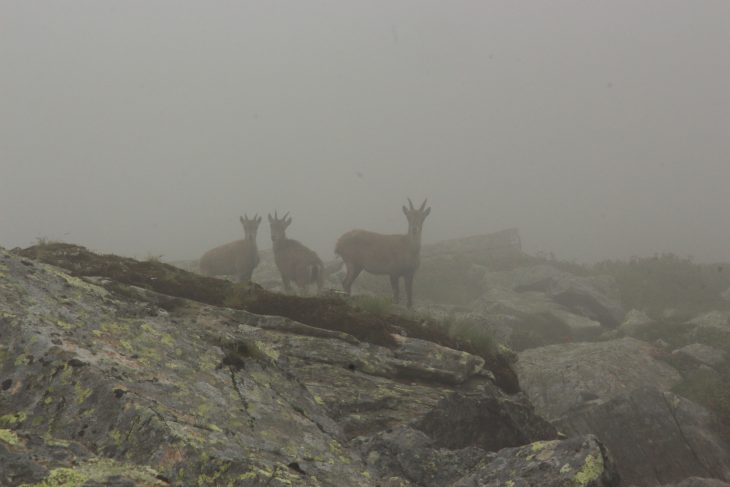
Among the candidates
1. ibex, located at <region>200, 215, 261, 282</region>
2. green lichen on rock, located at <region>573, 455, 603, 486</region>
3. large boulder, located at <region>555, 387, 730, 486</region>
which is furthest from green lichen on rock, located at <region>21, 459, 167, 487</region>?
ibex, located at <region>200, 215, 261, 282</region>

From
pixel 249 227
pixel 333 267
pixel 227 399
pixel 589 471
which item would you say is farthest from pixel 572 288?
pixel 227 399

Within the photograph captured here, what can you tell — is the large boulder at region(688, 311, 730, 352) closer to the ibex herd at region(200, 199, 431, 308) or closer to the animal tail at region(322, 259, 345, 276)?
the ibex herd at region(200, 199, 431, 308)

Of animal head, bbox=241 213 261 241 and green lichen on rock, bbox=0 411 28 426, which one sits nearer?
green lichen on rock, bbox=0 411 28 426

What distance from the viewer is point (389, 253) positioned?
24391 millimetres

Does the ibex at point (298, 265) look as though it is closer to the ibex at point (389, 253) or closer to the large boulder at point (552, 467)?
the ibex at point (389, 253)

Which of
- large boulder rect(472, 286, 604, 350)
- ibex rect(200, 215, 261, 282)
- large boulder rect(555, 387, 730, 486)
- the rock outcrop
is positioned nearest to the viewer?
the rock outcrop

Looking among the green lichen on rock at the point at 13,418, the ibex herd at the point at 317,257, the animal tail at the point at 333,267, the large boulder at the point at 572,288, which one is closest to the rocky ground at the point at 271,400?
the green lichen on rock at the point at 13,418

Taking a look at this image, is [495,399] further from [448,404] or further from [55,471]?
[55,471]

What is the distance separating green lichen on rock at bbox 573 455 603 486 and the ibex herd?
1863 cm

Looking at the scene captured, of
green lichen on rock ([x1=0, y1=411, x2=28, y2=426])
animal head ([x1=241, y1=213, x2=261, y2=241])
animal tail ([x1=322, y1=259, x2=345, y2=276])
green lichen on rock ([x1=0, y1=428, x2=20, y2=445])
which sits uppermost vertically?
animal head ([x1=241, y1=213, x2=261, y2=241])

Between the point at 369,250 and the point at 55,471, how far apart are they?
22.0 m

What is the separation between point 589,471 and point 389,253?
66.1ft

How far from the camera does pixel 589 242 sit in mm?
99750

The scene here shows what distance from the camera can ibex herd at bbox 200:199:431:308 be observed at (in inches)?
928
